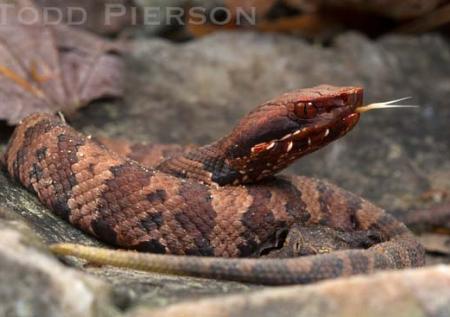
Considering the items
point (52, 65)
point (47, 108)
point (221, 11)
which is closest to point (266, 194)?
point (47, 108)

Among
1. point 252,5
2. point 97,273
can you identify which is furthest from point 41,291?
point 252,5

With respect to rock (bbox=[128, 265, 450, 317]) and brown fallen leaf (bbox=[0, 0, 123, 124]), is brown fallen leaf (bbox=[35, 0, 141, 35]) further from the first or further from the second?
rock (bbox=[128, 265, 450, 317])

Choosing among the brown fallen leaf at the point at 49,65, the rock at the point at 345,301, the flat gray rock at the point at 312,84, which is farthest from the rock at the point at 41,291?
the flat gray rock at the point at 312,84

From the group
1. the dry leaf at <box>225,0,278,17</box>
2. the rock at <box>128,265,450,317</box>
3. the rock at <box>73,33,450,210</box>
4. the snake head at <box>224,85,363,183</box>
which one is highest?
the dry leaf at <box>225,0,278,17</box>

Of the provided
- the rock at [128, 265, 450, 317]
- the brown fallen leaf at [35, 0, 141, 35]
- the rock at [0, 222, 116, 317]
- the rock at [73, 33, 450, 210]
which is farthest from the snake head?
the brown fallen leaf at [35, 0, 141, 35]

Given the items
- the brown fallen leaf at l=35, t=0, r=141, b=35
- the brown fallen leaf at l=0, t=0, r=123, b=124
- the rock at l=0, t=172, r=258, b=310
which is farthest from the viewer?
the brown fallen leaf at l=35, t=0, r=141, b=35

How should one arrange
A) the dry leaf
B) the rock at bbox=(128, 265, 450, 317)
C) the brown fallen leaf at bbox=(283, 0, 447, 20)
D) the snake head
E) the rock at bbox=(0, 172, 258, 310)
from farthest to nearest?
1. the dry leaf
2. the brown fallen leaf at bbox=(283, 0, 447, 20)
3. the snake head
4. the rock at bbox=(0, 172, 258, 310)
5. the rock at bbox=(128, 265, 450, 317)

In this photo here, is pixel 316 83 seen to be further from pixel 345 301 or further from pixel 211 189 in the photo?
pixel 345 301
